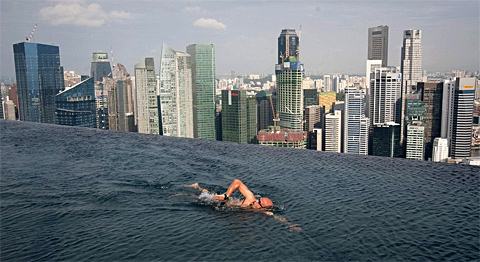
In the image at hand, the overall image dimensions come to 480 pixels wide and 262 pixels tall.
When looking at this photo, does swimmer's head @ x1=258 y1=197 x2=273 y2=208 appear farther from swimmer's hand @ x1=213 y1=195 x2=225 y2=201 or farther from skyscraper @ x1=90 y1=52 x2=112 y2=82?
skyscraper @ x1=90 y1=52 x2=112 y2=82

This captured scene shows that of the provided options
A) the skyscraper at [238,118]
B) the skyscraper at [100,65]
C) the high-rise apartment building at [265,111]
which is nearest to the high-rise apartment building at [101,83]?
the skyscraper at [100,65]

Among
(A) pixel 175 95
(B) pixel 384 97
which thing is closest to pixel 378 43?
(B) pixel 384 97

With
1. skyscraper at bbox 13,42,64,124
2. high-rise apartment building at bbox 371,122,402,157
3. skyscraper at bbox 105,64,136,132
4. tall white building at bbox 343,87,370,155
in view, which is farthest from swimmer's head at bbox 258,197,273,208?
skyscraper at bbox 13,42,64,124

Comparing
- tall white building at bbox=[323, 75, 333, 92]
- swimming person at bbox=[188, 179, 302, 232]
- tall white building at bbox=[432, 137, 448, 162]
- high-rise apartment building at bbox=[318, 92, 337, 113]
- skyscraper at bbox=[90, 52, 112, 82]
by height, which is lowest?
tall white building at bbox=[432, 137, 448, 162]

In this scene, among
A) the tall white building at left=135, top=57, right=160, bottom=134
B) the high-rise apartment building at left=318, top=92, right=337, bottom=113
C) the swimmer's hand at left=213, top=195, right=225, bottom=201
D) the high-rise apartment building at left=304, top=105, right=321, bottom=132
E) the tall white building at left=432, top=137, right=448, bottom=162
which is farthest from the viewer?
the high-rise apartment building at left=318, top=92, right=337, bottom=113

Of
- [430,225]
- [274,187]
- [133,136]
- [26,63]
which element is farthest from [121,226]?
[26,63]

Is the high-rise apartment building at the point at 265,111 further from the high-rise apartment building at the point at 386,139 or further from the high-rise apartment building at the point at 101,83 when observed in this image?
the high-rise apartment building at the point at 101,83
